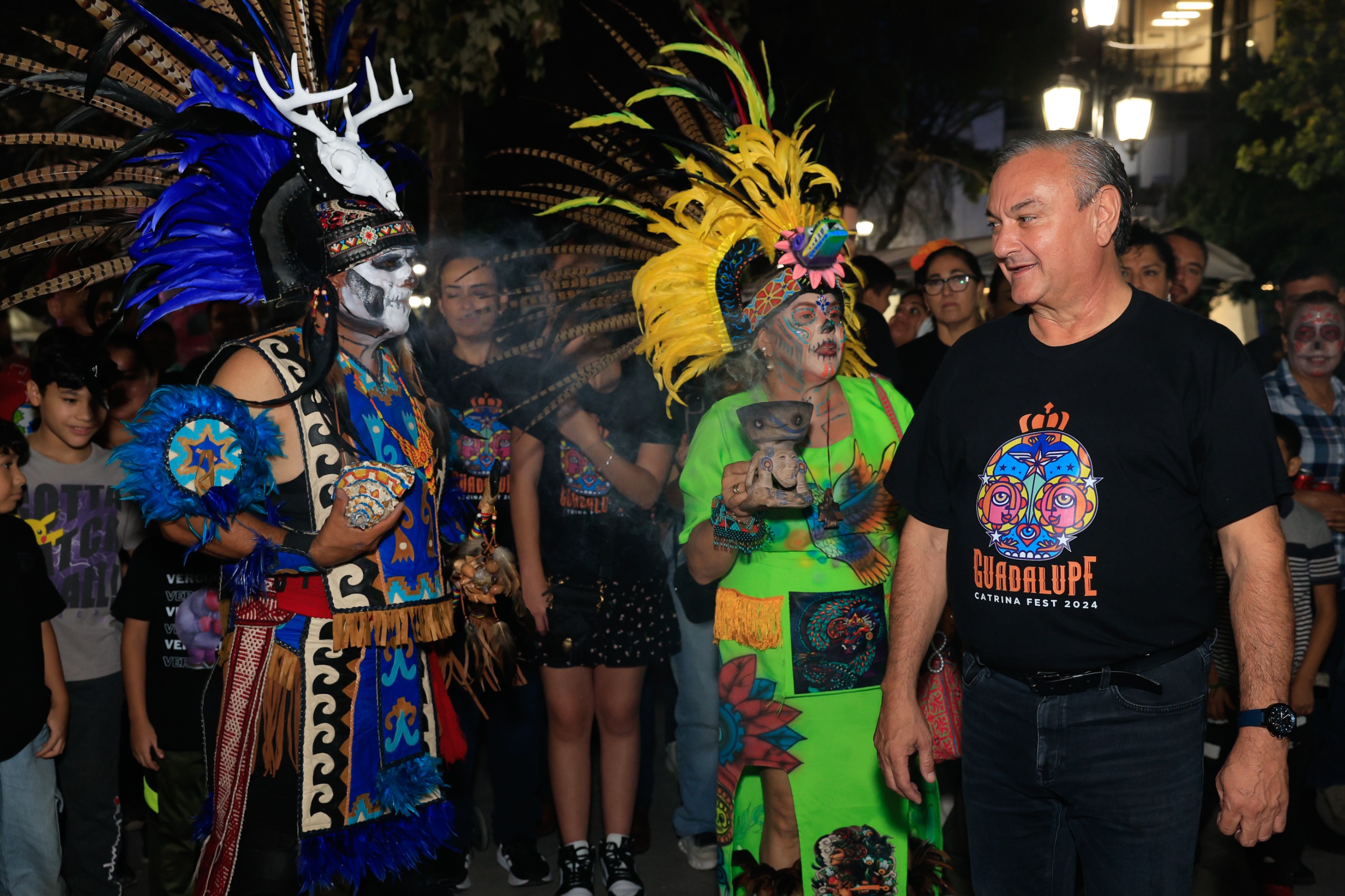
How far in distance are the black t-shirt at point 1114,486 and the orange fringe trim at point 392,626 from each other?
1364 millimetres

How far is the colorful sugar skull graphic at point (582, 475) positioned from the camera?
4.33 meters

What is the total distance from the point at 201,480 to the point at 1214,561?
3.67 m

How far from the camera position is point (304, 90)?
2953 mm

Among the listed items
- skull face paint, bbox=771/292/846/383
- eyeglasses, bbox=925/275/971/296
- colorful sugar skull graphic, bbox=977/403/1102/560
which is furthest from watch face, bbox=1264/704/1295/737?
eyeglasses, bbox=925/275/971/296

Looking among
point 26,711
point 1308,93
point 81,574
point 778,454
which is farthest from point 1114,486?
point 1308,93

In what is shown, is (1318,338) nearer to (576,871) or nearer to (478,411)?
(478,411)

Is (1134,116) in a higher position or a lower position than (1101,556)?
higher

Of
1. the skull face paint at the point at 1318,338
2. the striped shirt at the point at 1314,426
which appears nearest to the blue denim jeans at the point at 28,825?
the striped shirt at the point at 1314,426

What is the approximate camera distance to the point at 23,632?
3613 millimetres

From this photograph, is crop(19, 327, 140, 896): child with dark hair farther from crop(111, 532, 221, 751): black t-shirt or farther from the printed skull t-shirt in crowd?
crop(111, 532, 221, 751): black t-shirt

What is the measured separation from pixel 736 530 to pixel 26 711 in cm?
227

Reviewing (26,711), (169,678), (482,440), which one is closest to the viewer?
(26,711)

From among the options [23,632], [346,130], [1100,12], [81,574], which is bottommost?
[23,632]

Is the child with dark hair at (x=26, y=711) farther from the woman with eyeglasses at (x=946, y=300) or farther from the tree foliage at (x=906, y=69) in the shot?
the tree foliage at (x=906, y=69)
